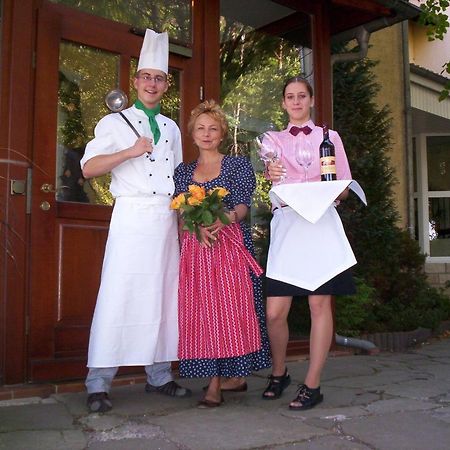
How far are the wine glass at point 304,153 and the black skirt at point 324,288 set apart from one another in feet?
1.90

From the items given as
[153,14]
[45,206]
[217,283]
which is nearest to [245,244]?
[217,283]

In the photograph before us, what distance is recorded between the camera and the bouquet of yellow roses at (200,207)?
3035 millimetres

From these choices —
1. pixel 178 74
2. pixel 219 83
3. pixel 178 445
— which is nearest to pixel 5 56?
pixel 178 74

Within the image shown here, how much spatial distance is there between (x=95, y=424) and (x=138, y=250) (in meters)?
0.93

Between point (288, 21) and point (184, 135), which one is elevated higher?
point (288, 21)

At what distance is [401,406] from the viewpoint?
131 inches

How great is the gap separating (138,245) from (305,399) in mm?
1216

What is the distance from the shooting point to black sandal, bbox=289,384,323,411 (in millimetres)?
3212

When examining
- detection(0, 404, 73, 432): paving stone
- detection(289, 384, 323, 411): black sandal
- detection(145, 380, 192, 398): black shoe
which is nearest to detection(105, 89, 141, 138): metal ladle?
detection(145, 380, 192, 398): black shoe

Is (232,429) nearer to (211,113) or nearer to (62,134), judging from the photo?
(211,113)

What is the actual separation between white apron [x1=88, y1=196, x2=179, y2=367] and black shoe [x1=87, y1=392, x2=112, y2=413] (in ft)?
0.52

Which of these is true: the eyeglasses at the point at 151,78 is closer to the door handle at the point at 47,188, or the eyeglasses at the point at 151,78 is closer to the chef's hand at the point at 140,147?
the chef's hand at the point at 140,147

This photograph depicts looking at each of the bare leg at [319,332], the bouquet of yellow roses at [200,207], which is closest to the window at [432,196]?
the bare leg at [319,332]

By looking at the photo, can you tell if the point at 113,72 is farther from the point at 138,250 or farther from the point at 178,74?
the point at 138,250
